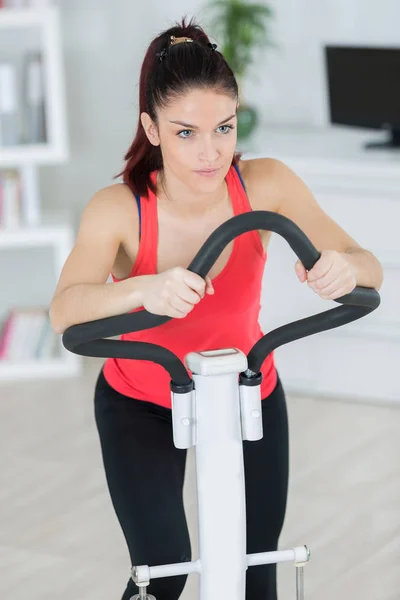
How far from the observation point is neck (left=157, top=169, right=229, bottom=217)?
1.90m

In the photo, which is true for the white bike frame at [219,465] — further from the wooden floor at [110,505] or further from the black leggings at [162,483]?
the wooden floor at [110,505]

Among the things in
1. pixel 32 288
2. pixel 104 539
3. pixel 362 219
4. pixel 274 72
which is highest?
pixel 274 72

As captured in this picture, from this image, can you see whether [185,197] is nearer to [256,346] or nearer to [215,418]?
[256,346]

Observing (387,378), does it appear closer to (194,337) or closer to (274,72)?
(274,72)

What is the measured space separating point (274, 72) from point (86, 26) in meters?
0.78

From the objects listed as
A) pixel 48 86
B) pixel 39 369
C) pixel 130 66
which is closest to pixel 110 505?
pixel 39 369

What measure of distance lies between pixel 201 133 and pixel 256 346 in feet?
1.11

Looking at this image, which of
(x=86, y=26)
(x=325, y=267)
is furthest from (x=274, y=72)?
(x=325, y=267)

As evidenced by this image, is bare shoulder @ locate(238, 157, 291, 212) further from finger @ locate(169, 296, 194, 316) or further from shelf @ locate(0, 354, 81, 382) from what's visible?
shelf @ locate(0, 354, 81, 382)

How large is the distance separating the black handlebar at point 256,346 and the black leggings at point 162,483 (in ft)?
1.02

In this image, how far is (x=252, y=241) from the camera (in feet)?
6.23

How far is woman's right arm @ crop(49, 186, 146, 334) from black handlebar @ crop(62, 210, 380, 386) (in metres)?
0.07

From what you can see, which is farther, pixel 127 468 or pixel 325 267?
pixel 127 468

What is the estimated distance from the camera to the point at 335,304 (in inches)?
147
